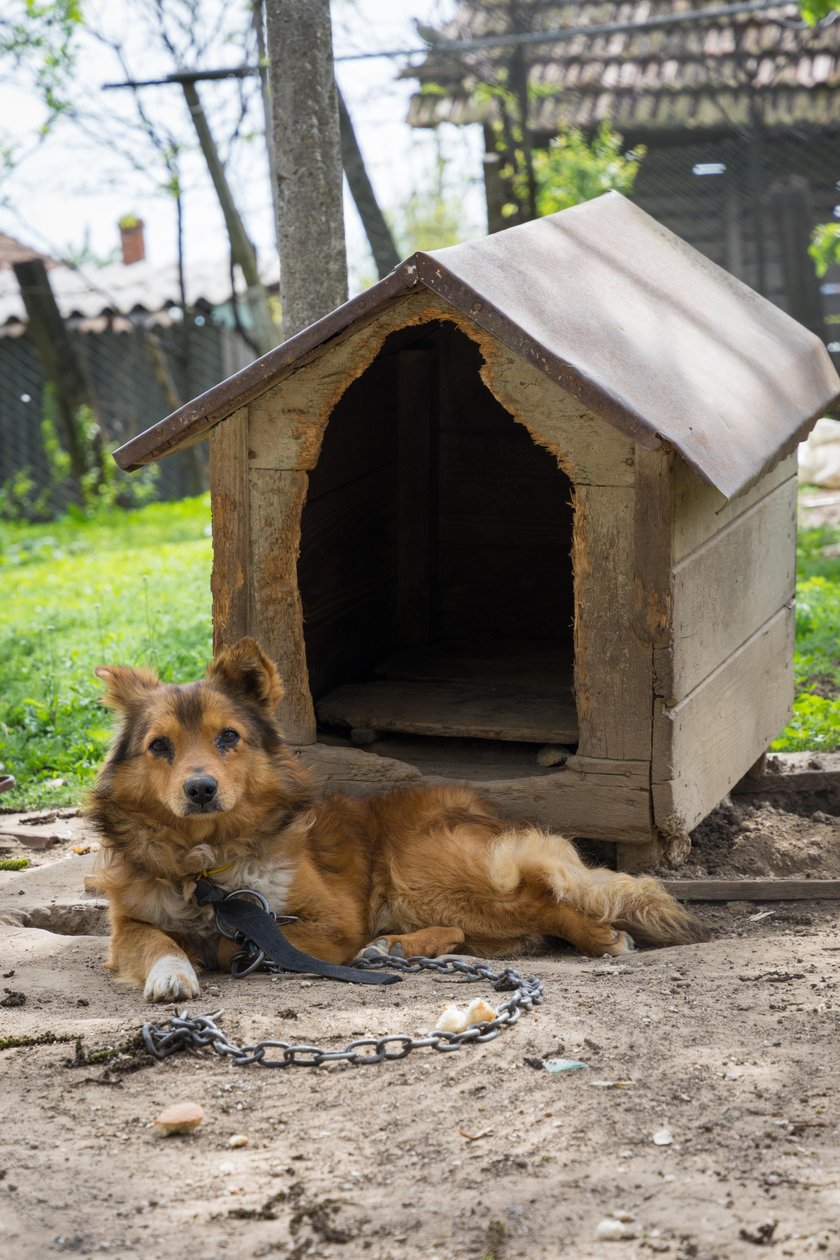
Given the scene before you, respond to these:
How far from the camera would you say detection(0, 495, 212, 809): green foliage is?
22.5ft

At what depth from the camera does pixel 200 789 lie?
4098 millimetres

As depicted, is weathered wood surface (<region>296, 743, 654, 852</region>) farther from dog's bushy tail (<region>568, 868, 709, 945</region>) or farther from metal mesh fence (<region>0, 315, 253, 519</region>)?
metal mesh fence (<region>0, 315, 253, 519</region>)

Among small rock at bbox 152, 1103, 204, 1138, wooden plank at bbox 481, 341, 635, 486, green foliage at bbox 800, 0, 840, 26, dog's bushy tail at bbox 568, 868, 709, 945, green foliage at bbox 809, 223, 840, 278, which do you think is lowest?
dog's bushy tail at bbox 568, 868, 709, 945

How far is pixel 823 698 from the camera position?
23.9 ft

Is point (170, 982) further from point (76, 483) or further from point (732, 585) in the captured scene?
point (76, 483)

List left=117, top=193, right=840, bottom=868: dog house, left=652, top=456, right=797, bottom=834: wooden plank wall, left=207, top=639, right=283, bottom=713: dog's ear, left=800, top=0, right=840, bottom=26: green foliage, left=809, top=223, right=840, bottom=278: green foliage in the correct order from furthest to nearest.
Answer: left=809, top=223, right=840, bottom=278: green foliage
left=800, top=0, right=840, bottom=26: green foliage
left=652, top=456, right=797, bottom=834: wooden plank wall
left=117, top=193, right=840, bottom=868: dog house
left=207, top=639, right=283, bottom=713: dog's ear

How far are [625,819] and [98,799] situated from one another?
5.94 ft

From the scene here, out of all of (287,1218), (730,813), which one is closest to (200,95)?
→ (730,813)

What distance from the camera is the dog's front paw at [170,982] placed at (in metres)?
3.87

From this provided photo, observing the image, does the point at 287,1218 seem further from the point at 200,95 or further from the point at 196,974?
the point at 200,95

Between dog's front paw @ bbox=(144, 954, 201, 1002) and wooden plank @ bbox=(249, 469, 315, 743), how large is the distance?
1389 mm

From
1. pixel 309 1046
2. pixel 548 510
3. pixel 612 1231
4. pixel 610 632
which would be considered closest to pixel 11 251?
pixel 548 510

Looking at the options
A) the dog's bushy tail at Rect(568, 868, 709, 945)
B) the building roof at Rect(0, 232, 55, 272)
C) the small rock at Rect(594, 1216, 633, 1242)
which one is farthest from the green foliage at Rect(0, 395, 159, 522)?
the small rock at Rect(594, 1216, 633, 1242)

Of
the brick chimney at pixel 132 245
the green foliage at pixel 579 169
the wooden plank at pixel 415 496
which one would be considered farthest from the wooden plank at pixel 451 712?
the brick chimney at pixel 132 245
